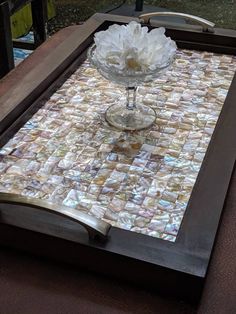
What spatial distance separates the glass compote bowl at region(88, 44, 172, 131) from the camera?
2.41 ft

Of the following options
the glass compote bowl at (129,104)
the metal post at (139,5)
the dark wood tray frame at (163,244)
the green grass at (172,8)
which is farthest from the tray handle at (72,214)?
the green grass at (172,8)

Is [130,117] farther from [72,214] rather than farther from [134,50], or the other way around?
[72,214]

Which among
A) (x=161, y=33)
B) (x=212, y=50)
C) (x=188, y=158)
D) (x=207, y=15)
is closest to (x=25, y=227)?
(x=188, y=158)

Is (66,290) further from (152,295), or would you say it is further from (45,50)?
(45,50)

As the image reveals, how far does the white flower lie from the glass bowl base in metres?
0.10

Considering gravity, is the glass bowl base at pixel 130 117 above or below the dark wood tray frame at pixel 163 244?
below

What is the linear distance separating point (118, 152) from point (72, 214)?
8.5 inches

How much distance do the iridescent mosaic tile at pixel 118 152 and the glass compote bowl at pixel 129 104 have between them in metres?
0.02

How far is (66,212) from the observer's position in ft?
1.72

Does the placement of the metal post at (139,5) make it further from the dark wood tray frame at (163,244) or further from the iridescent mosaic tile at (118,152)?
the dark wood tray frame at (163,244)

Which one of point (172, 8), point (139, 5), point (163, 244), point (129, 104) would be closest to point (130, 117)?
point (129, 104)

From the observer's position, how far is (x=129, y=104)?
2.73 feet

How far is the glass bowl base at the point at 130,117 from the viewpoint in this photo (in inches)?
31.0

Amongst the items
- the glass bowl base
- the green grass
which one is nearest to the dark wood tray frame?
the glass bowl base
